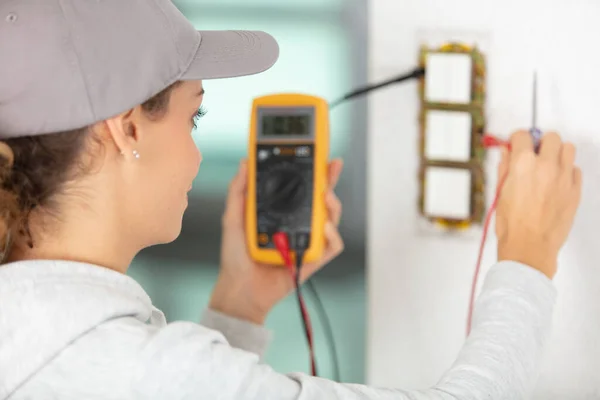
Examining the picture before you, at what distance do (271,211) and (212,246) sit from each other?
268 millimetres

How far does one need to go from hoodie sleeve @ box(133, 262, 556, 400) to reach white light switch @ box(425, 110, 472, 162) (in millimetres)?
190

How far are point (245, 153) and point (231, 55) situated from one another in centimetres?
44

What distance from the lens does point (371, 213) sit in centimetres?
113

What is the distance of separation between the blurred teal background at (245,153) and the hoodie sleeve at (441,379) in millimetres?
355

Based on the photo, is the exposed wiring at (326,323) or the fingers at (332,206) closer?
the fingers at (332,206)

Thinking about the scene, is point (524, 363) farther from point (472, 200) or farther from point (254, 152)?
point (254, 152)

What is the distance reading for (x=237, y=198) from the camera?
110 cm

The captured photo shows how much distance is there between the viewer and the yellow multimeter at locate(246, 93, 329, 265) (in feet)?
3.38

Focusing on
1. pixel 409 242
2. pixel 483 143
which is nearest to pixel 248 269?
pixel 409 242

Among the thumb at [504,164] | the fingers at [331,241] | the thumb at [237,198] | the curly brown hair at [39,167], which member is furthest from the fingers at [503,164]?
the curly brown hair at [39,167]

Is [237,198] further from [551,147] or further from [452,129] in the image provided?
[551,147]

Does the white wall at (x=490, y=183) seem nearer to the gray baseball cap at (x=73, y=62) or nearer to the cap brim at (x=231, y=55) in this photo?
the cap brim at (x=231, y=55)

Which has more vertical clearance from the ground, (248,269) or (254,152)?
(254,152)

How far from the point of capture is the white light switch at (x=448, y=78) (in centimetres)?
99
